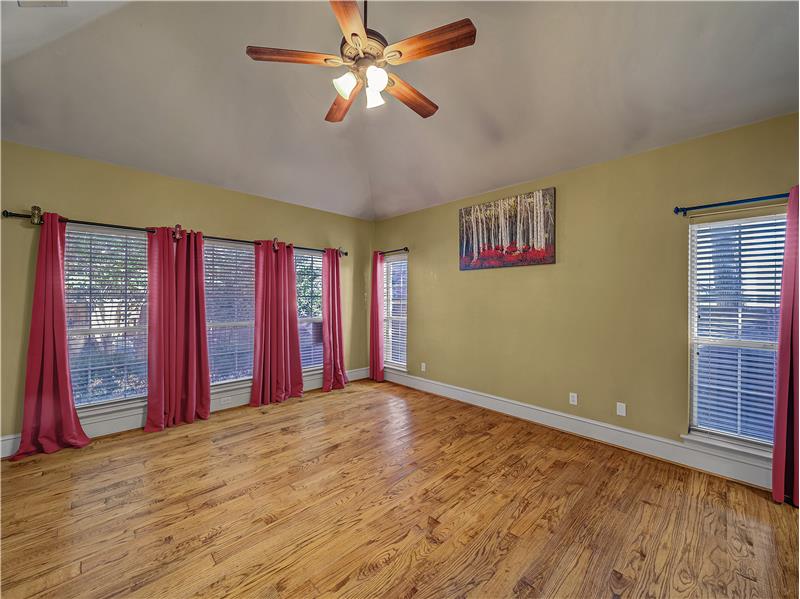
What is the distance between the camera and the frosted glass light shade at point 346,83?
1905 millimetres

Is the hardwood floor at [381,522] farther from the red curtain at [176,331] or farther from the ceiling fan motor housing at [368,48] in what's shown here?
the ceiling fan motor housing at [368,48]

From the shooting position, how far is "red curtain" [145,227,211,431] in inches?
130

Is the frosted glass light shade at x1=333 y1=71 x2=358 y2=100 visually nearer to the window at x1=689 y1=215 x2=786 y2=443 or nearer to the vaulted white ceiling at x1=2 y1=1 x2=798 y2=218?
the vaulted white ceiling at x1=2 y1=1 x2=798 y2=218

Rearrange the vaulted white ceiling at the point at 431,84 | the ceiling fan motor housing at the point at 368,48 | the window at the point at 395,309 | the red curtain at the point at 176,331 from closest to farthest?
the ceiling fan motor housing at the point at 368,48 < the vaulted white ceiling at the point at 431,84 < the red curtain at the point at 176,331 < the window at the point at 395,309

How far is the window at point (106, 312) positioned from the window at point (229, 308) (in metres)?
0.63

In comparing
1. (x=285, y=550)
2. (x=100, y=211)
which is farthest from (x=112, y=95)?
(x=285, y=550)

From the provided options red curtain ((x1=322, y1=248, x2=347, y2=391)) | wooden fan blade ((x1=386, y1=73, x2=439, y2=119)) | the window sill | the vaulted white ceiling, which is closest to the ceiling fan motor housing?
wooden fan blade ((x1=386, y1=73, x2=439, y2=119))

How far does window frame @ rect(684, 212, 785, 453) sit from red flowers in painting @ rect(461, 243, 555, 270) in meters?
1.13

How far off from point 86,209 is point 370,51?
3140mm

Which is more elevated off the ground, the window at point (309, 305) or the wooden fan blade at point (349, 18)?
the wooden fan blade at point (349, 18)

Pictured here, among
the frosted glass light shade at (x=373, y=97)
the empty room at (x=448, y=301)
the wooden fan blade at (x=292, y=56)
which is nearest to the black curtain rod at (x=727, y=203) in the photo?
the empty room at (x=448, y=301)

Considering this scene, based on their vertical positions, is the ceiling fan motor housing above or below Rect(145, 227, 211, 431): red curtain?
above

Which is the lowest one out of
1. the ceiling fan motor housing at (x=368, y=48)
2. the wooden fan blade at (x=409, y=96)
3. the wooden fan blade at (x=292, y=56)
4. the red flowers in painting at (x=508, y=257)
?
the red flowers in painting at (x=508, y=257)

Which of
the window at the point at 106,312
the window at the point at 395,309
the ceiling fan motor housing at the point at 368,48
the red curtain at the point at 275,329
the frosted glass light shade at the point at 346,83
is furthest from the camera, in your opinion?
the window at the point at 395,309
